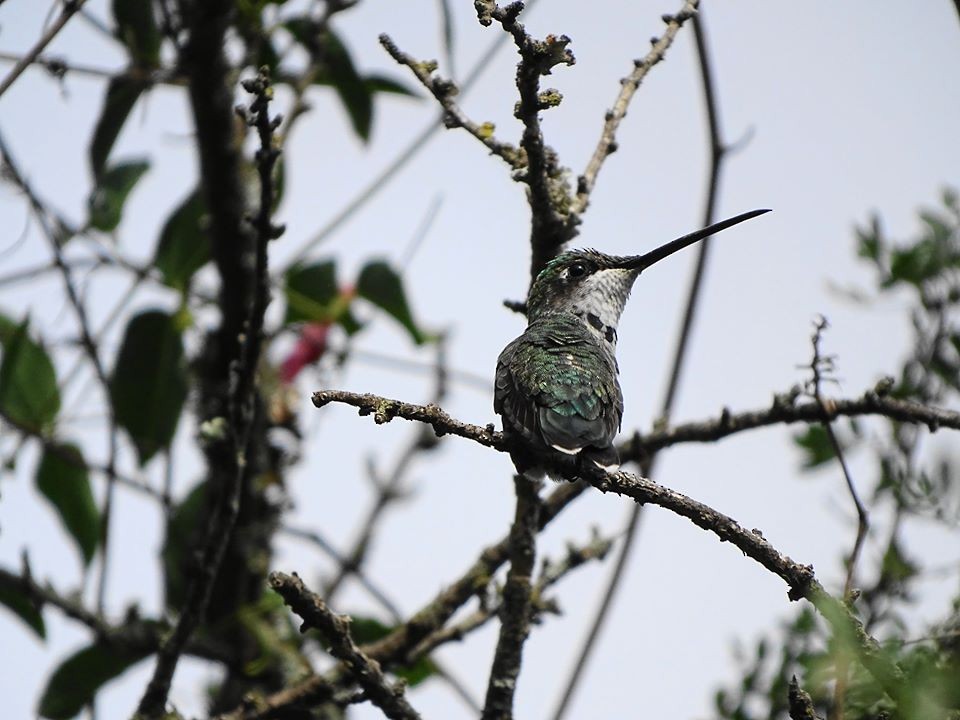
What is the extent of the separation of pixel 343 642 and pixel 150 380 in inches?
79.1

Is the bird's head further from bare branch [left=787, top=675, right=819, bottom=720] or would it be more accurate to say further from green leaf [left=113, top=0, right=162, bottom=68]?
bare branch [left=787, top=675, right=819, bottom=720]

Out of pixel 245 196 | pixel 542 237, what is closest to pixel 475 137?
Result: pixel 542 237

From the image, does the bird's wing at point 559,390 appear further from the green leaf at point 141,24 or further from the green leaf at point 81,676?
the green leaf at point 141,24

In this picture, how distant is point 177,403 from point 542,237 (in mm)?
1871

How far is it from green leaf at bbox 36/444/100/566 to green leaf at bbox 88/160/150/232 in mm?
874

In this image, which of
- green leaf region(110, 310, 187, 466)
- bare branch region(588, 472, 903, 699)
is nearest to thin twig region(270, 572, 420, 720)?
bare branch region(588, 472, 903, 699)

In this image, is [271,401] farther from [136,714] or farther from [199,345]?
[136,714]

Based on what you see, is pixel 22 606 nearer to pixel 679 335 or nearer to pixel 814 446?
pixel 679 335

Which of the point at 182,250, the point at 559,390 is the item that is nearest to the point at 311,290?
the point at 182,250

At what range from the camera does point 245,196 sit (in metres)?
4.08

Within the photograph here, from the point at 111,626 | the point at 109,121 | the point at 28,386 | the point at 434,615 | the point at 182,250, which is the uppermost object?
the point at 109,121

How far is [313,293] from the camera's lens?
14.9 feet

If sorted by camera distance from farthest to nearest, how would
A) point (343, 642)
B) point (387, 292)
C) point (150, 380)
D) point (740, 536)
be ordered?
point (387, 292) → point (150, 380) → point (343, 642) → point (740, 536)

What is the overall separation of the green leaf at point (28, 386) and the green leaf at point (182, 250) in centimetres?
52
